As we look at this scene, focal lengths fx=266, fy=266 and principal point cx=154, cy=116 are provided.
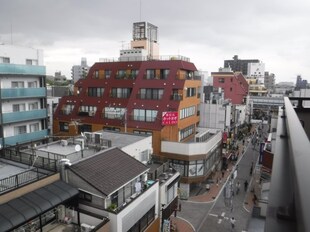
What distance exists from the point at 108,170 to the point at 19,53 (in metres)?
21.4

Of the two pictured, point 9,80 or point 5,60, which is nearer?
point 9,80

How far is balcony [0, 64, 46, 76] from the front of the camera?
88.1ft

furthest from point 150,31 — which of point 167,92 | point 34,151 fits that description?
point 34,151

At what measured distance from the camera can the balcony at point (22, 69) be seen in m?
26.8

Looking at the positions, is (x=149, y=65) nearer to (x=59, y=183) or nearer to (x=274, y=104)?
(x=59, y=183)

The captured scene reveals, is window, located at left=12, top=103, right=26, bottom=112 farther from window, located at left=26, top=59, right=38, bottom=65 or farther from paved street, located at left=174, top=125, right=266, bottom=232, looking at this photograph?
paved street, located at left=174, top=125, right=266, bottom=232

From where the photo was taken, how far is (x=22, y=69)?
28734 millimetres

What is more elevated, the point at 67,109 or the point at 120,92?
the point at 120,92

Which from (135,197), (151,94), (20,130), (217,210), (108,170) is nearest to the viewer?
(135,197)

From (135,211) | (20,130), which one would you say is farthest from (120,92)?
(135,211)

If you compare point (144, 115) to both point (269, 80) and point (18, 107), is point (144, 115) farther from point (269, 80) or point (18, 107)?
point (269, 80)

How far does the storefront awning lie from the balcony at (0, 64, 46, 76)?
18.4 m

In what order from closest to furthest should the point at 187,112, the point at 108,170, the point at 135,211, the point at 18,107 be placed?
the point at 135,211 → the point at 108,170 → the point at 18,107 → the point at 187,112

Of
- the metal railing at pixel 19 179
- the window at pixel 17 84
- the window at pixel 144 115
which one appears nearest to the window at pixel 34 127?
the window at pixel 17 84
